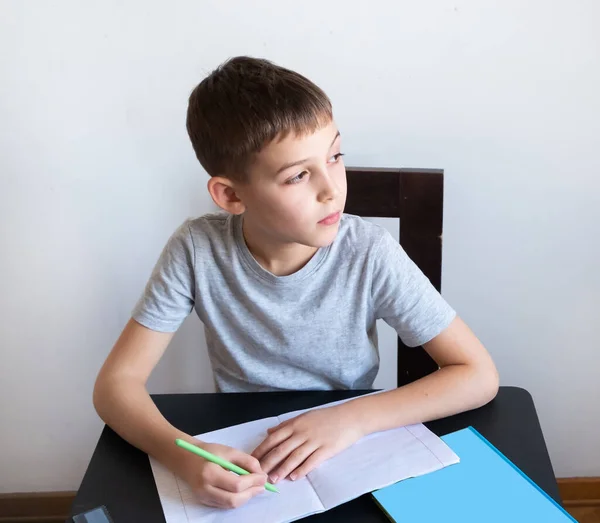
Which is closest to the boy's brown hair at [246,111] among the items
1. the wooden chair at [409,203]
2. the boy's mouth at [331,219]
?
the boy's mouth at [331,219]

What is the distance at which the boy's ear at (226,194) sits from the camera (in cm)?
83

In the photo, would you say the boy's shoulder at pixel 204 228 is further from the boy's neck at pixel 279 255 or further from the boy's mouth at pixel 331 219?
the boy's mouth at pixel 331 219

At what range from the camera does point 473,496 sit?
0.64 metres

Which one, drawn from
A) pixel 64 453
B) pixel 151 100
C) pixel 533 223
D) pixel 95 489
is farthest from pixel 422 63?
pixel 64 453

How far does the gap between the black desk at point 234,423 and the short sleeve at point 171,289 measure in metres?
0.12

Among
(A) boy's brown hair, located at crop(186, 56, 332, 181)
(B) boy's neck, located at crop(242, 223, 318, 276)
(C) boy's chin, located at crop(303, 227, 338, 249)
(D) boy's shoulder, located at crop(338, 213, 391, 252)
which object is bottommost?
(B) boy's neck, located at crop(242, 223, 318, 276)

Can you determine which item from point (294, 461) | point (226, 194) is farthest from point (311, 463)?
point (226, 194)

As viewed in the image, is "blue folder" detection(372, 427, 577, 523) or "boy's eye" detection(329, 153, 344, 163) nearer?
"blue folder" detection(372, 427, 577, 523)

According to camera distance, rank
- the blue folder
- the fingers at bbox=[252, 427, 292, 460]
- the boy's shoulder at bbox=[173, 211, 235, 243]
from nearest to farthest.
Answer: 1. the blue folder
2. the fingers at bbox=[252, 427, 292, 460]
3. the boy's shoulder at bbox=[173, 211, 235, 243]

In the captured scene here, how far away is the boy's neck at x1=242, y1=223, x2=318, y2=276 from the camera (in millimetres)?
903

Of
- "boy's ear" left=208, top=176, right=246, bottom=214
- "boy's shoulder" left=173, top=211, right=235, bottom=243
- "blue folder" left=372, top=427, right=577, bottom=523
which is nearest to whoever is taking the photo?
"blue folder" left=372, top=427, right=577, bottom=523

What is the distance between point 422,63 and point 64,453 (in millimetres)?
1164

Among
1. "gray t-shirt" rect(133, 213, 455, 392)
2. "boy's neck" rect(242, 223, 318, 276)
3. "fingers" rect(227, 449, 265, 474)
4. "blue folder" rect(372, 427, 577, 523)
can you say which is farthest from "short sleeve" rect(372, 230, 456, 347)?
"fingers" rect(227, 449, 265, 474)

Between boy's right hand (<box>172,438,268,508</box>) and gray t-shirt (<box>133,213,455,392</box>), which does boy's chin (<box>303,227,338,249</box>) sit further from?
boy's right hand (<box>172,438,268,508</box>)
